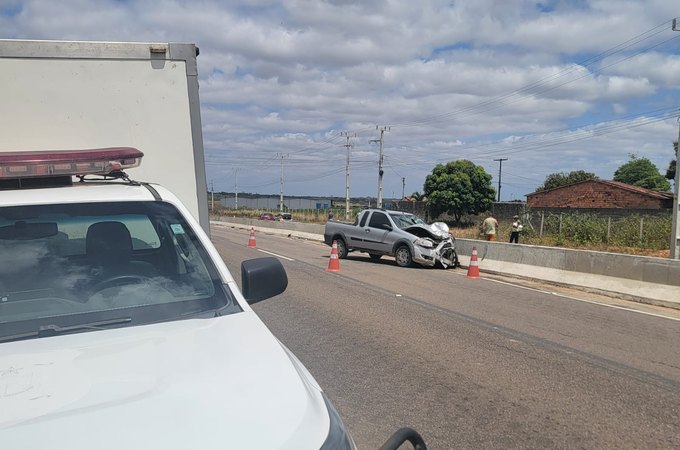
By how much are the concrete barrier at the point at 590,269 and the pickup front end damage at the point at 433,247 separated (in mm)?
1079

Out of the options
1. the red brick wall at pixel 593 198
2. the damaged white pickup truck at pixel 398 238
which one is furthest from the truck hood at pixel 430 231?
the red brick wall at pixel 593 198

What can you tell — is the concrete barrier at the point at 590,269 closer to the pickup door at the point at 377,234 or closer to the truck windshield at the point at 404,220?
the truck windshield at the point at 404,220

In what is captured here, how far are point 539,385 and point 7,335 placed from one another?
15.5ft

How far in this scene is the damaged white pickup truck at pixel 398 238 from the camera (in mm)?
17094

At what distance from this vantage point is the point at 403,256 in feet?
57.6

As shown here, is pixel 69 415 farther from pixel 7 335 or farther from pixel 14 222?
pixel 14 222

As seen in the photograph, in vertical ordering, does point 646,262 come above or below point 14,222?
below

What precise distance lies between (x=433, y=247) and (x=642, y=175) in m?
80.3

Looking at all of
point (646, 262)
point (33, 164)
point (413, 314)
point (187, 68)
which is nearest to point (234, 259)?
point (413, 314)

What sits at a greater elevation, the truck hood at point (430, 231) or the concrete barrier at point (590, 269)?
the truck hood at point (430, 231)

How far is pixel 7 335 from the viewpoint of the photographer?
8.02ft

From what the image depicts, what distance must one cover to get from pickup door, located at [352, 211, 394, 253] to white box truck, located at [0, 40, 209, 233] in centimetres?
1343

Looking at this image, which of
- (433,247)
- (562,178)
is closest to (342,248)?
(433,247)

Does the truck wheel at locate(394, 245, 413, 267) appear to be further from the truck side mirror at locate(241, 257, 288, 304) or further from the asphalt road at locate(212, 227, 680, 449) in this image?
the truck side mirror at locate(241, 257, 288, 304)
